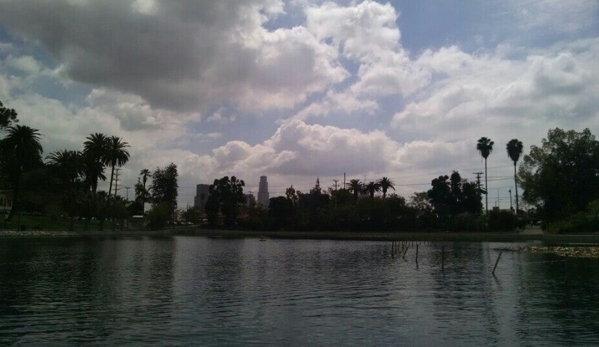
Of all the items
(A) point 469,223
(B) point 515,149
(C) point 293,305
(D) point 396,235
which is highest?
(B) point 515,149

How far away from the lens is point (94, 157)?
115m

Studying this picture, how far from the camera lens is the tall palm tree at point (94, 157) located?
11525cm

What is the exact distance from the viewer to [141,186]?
17450cm

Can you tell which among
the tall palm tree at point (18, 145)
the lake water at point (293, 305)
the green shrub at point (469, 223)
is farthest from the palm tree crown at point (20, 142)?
the green shrub at point (469, 223)

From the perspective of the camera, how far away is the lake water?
18297mm

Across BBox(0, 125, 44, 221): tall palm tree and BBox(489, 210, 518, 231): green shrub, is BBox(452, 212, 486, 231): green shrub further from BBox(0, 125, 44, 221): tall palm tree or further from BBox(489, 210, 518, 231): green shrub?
BBox(0, 125, 44, 221): tall palm tree

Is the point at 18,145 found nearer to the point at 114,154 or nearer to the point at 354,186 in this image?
the point at 114,154

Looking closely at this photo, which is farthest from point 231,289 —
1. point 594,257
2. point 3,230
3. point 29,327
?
point 3,230

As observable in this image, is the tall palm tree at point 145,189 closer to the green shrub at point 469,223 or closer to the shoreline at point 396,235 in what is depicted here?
the shoreline at point 396,235

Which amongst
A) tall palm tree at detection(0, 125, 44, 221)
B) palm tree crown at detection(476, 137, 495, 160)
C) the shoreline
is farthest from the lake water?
palm tree crown at detection(476, 137, 495, 160)

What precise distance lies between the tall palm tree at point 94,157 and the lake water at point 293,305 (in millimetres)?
77204

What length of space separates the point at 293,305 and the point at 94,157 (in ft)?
336

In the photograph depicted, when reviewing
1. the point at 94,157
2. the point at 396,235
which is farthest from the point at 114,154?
the point at 396,235

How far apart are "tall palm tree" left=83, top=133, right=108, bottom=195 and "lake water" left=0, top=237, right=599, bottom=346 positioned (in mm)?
77204
